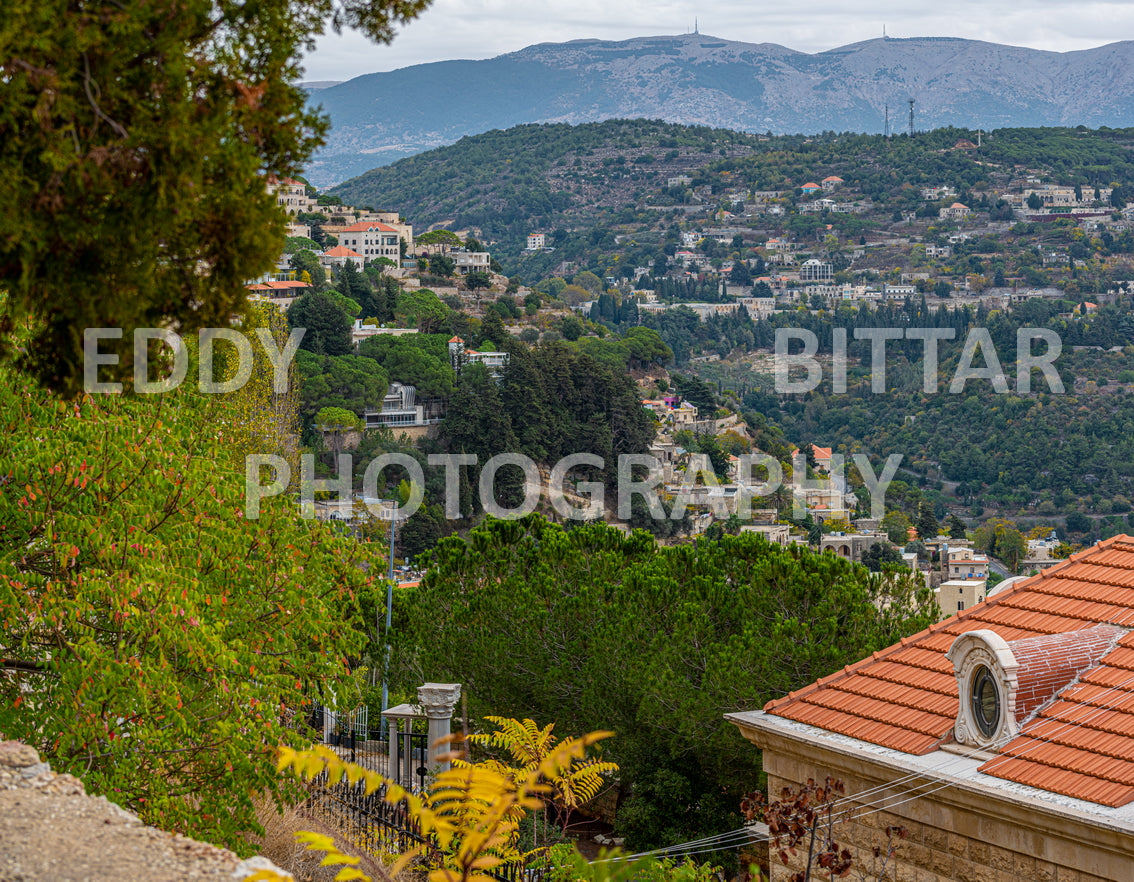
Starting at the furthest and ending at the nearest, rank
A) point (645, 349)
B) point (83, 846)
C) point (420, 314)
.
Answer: point (645, 349)
point (420, 314)
point (83, 846)

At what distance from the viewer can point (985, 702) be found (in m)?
7.13

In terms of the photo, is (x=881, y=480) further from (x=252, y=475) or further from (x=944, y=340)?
(x=252, y=475)

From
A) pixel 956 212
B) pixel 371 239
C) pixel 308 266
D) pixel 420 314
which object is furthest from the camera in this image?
pixel 956 212

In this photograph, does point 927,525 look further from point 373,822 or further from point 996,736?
point 996,736

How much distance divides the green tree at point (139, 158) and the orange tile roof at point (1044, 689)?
4.86 metres

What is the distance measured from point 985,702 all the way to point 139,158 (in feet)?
18.2

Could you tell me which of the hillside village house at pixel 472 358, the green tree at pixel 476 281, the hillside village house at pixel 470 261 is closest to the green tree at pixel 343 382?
the hillside village house at pixel 472 358

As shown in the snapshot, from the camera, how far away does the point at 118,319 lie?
3.83 meters

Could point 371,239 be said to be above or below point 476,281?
above

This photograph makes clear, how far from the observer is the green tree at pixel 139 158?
3.54m

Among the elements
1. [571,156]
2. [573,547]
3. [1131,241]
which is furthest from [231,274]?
[571,156]

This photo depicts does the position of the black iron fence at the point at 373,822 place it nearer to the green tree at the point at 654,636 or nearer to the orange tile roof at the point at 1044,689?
the orange tile roof at the point at 1044,689

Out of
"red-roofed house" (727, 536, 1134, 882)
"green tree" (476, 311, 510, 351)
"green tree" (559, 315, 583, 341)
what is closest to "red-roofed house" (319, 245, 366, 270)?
"green tree" (476, 311, 510, 351)

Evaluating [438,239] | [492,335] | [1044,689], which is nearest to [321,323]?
[492,335]
